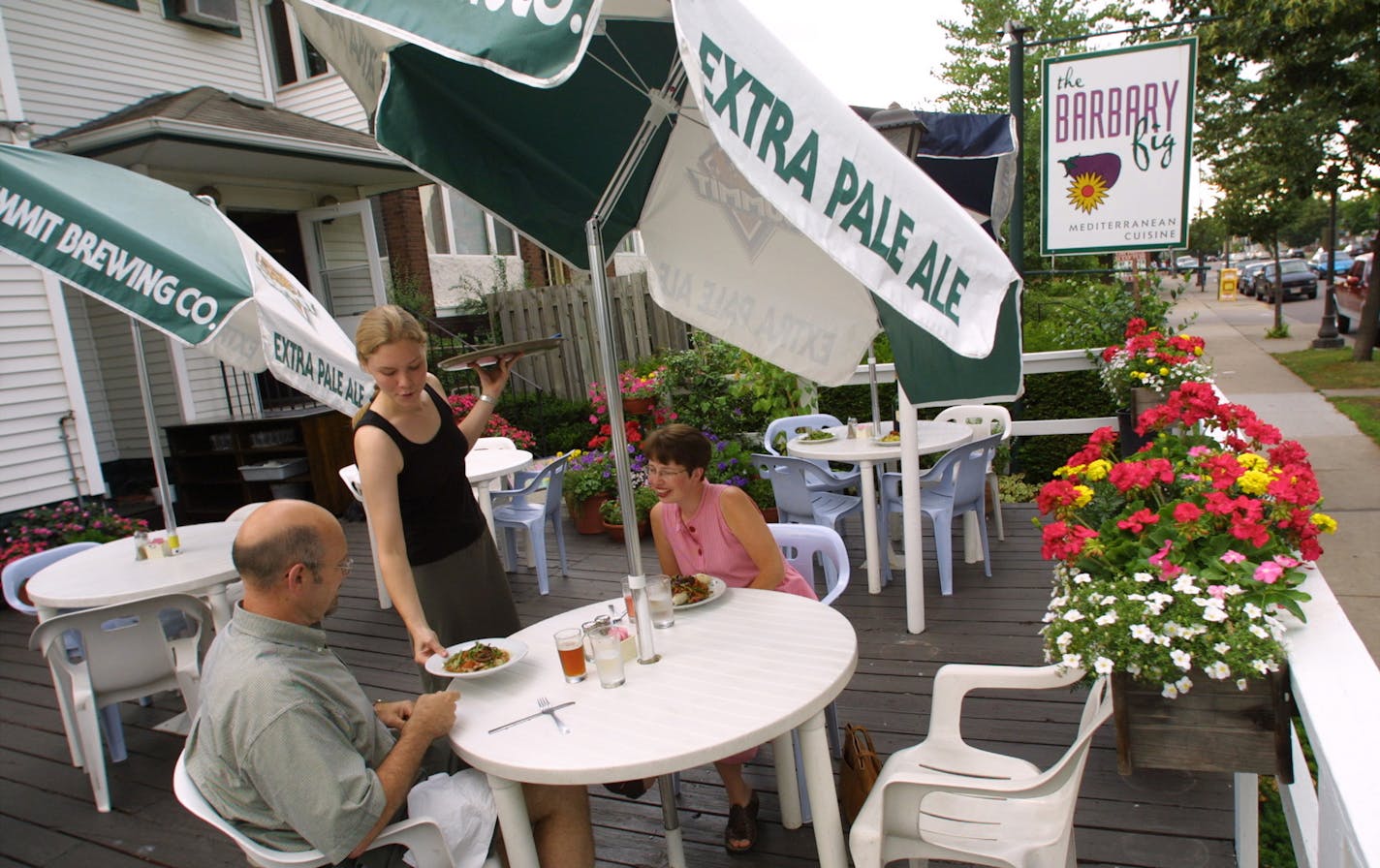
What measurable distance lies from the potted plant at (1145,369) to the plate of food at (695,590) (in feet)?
11.5

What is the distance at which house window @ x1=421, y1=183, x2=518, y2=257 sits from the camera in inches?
516

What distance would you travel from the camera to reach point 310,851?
68.3 inches

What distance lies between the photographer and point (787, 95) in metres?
1.32

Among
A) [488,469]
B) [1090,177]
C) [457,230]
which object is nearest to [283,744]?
[488,469]

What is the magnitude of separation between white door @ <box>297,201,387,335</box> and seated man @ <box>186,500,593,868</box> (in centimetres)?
845

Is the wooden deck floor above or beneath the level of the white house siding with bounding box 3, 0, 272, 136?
beneath

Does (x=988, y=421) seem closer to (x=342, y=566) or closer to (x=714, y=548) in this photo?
(x=714, y=548)

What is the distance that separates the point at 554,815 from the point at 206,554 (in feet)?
8.32

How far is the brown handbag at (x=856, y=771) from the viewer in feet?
7.76

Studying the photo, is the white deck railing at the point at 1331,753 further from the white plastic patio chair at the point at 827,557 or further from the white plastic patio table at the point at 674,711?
the white plastic patio chair at the point at 827,557

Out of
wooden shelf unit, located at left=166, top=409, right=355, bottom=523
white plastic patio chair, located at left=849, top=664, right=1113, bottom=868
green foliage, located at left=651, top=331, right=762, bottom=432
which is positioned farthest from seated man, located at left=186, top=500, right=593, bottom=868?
wooden shelf unit, located at left=166, top=409, right=355, bottom=523

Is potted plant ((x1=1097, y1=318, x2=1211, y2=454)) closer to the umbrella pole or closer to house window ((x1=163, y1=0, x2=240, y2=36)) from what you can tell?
the umbrella pole

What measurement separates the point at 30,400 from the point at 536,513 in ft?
16.0

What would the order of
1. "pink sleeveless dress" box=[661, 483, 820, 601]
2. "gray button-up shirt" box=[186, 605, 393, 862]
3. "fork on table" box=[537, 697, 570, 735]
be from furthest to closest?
1. "pink sleeveless dress" box=[661, 483, 820, 601]
2. "fork on table" box=[537, 697, 570, 735]
3. "gray button-up shirt" box=[186, 605, 393, 862]
